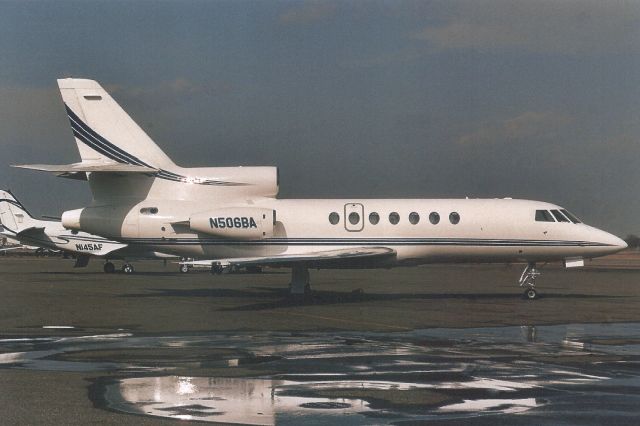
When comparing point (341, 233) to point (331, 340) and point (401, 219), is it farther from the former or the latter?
point (331, 340)

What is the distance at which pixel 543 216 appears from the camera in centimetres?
2823

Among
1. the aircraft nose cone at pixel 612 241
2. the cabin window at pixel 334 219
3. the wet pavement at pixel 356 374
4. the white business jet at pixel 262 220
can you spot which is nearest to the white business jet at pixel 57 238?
the white business jet at pixel 262 220

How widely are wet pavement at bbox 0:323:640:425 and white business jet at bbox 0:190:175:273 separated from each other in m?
34.7

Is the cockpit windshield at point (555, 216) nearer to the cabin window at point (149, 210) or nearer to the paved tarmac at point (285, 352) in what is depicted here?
the paved tarmac at point (285, 352)

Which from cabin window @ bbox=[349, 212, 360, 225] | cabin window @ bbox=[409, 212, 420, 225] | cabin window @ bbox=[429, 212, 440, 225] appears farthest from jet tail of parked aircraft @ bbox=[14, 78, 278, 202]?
cabin window @ bbox=[429, 212, 440, 225]

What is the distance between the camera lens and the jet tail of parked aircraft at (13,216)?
5766 cm

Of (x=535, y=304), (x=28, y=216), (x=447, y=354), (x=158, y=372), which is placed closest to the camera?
(x=158, y=372)

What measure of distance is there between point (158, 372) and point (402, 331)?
727cm

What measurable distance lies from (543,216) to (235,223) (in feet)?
33.8

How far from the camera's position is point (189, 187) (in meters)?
28.4

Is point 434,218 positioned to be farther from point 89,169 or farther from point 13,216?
point 13,216

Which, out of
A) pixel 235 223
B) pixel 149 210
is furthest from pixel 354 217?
pixel 149 210

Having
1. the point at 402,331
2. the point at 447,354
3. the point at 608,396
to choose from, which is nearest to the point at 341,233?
the point at 402,331

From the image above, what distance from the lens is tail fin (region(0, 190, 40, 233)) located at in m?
57.8
